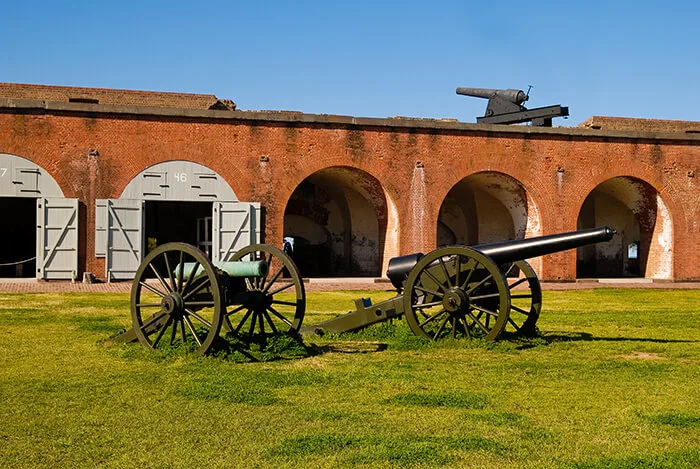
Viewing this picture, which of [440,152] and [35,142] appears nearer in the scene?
[35,142]

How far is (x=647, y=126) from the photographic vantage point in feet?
78.7

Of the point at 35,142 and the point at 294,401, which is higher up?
the point at 35,142

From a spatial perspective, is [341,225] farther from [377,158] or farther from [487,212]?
[377,158]

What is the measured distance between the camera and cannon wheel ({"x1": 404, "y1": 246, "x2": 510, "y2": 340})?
7.25 m

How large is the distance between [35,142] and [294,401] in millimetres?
12900

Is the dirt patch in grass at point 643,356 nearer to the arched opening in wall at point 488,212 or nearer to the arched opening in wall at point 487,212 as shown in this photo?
the arched opening in wall at point 488,212

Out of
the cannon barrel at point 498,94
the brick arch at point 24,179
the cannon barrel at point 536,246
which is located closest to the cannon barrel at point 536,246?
the cannon barrel at point 536,246

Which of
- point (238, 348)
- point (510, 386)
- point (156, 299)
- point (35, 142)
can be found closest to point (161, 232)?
point (35, 142)

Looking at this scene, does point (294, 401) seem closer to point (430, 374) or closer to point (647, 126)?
point (430, 374)

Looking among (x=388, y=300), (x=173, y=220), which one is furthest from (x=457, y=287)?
(x=173, y=220)

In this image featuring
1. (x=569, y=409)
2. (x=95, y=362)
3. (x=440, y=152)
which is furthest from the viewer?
(x=440, y=152)

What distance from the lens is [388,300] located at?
25.0ft

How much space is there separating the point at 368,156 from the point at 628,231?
9128mm

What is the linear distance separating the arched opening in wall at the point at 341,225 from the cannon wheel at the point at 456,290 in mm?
10513
